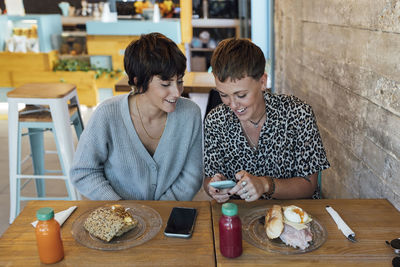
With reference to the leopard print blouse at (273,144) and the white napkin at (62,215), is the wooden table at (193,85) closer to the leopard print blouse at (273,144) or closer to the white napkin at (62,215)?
the leopard print blouse at (273,144)

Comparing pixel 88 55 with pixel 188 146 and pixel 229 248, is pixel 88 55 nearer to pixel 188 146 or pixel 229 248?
pixel 188 146

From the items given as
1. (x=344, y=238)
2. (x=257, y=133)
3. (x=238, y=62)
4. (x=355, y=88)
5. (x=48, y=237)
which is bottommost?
(x=344, y=238)

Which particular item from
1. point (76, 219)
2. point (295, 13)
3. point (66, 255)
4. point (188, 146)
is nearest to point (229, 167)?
point (188, 146)

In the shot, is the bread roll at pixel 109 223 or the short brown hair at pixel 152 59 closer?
the bread roll at pixel 109 223

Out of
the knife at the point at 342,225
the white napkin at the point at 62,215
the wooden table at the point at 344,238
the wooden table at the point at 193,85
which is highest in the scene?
the wooden table at the point at 193,85

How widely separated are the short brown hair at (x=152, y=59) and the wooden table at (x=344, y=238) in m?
0.57

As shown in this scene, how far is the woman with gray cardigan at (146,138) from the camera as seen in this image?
1.62m

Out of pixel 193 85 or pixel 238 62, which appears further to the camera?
pixel 193 85

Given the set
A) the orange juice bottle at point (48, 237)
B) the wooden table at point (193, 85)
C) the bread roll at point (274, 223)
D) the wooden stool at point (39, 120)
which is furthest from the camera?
the wooden table at point (193, 85)

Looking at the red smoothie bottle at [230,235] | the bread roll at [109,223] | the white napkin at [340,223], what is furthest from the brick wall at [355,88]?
the bread roll at [109,223]

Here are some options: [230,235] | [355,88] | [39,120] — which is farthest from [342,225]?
[39,120]

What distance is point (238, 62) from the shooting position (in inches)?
57.5

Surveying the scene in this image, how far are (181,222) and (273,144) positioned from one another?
54 cm

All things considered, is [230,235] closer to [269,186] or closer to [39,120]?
[269,186]
